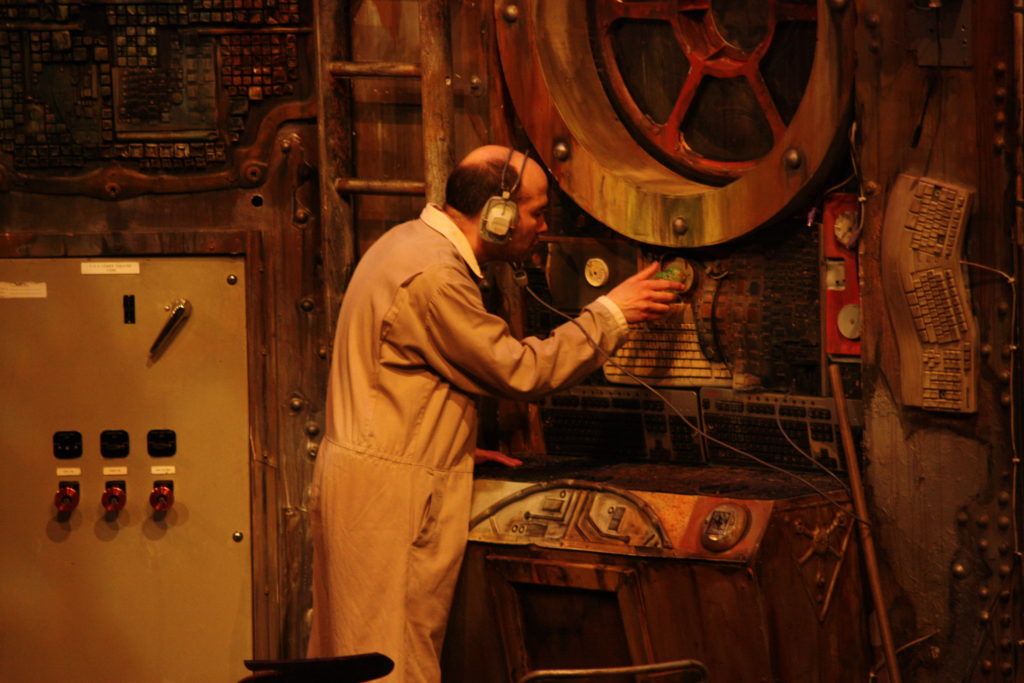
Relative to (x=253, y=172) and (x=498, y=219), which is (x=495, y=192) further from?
(x=253, y=172)

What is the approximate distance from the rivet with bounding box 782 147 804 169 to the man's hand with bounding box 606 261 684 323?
0.40m

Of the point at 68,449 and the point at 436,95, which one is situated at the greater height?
the point at 436,95

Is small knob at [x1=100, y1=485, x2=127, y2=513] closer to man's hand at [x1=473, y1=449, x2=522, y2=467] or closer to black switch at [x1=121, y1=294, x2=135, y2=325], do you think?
black switch at [x1=121, y1=294, x2=135, y2=325]

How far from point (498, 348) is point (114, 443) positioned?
1625 millimetres

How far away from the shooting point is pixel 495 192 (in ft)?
10.9

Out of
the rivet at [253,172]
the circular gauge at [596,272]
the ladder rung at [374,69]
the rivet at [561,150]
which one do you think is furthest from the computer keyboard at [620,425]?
the rivet at [253,172]

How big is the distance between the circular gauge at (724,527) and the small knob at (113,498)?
1990mm

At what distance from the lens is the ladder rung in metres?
3.88

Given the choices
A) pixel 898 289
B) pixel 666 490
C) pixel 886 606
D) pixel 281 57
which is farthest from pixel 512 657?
pixel 281 57

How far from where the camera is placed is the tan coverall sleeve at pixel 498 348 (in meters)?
3.14

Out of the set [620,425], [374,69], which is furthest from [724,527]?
[374,69]

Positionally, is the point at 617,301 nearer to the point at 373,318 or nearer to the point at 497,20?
the point at 373,318

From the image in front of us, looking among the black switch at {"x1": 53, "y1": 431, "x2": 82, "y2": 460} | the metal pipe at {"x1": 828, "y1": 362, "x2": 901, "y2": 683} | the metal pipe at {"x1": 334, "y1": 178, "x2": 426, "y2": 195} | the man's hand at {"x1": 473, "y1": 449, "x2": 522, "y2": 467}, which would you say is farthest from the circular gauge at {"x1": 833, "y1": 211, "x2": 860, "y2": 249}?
the black switch at {"x1": 53, "y1": 431, "x2": 82, "y2": 460}

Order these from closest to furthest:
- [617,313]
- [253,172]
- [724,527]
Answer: [724,527]
[617,313]
[253,172]
